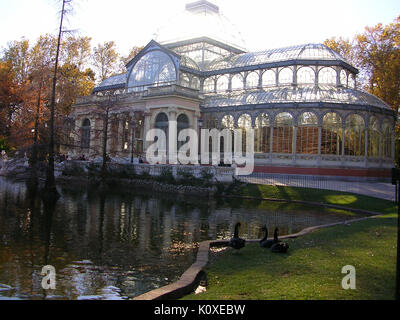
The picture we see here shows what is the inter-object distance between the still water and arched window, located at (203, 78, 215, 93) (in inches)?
928

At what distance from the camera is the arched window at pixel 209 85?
44.5m

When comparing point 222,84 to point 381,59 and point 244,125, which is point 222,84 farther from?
point 381,59

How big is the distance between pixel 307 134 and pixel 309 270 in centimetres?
2841

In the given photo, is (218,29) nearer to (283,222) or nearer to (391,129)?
(391,129)

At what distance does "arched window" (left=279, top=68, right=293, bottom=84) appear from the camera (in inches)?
1549

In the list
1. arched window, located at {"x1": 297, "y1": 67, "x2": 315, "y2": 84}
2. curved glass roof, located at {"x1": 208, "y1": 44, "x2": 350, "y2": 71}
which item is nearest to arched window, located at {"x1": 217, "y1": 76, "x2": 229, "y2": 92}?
curved glass roof, located at {"x1": 208, "y1": 44, "x2": 350, "y2": 71}

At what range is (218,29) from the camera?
48500 millimetres

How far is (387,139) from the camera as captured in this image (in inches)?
1459

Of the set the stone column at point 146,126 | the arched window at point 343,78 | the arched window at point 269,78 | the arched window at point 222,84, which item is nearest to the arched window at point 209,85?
the arched window at point 222,84

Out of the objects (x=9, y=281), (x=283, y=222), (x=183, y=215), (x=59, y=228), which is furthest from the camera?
(x=183, y=215)

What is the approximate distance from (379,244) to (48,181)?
19.1 m

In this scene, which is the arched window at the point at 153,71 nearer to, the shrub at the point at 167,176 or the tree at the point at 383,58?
the shrub at the point at 167,176

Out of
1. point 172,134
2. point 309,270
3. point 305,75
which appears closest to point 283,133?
point 305,75
